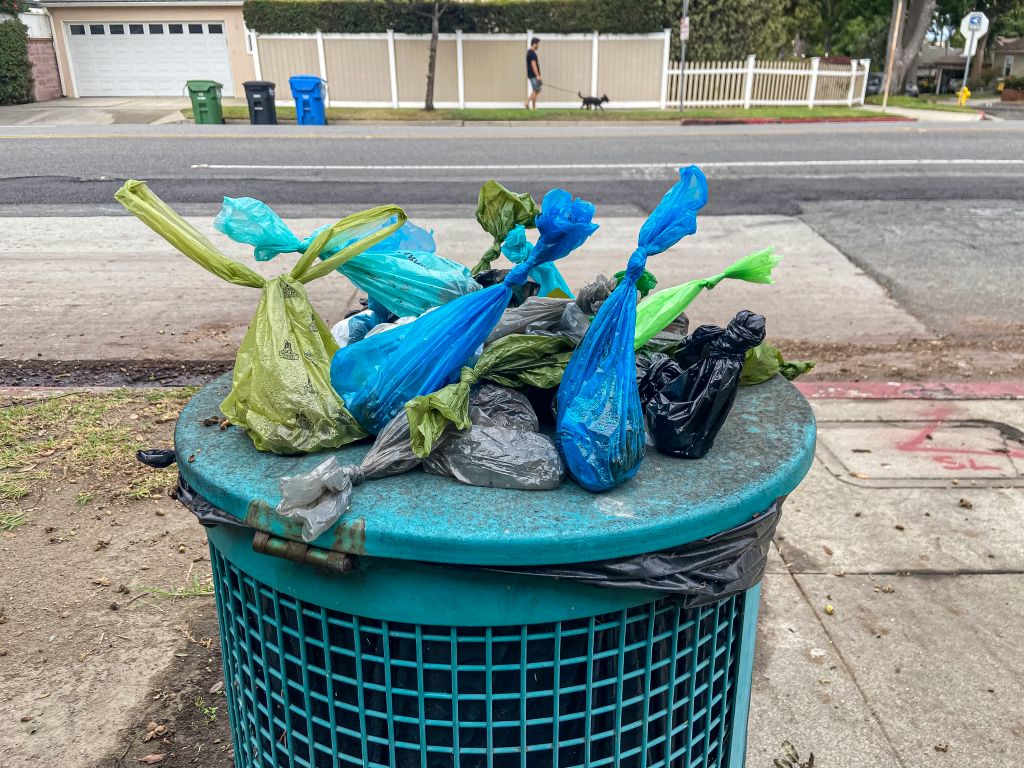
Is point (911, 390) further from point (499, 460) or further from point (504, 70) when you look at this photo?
point (504, 70)

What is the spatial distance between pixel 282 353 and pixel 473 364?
0.34 m

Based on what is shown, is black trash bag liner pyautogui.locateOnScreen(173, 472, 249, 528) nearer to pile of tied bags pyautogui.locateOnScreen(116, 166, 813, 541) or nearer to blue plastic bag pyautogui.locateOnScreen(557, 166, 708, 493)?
pile of tied bags pyautogui.locateOnScreen(116, 166, 813, 541)

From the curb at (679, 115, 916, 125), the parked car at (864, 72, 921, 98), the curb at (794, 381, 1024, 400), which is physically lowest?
the parked car at (864, 72, 921, 98)

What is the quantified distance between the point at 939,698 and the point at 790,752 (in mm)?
525

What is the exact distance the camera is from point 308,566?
1323 millimetres

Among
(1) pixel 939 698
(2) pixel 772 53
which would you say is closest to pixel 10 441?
(1) pixel 939 698

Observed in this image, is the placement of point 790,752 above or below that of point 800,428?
below

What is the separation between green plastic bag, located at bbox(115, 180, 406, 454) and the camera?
5.05 ft

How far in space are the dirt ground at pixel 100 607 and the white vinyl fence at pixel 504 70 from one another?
797 inches

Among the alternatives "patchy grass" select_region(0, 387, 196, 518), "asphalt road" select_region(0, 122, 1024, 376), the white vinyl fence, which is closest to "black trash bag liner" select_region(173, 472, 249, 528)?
"patchy grass" select_region(0, 387, 196, 518)

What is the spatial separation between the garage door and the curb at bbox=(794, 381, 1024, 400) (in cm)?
2436

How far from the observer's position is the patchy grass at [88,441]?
3637mm

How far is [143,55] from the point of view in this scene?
2503 cm

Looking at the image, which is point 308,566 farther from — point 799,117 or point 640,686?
point 799,117
